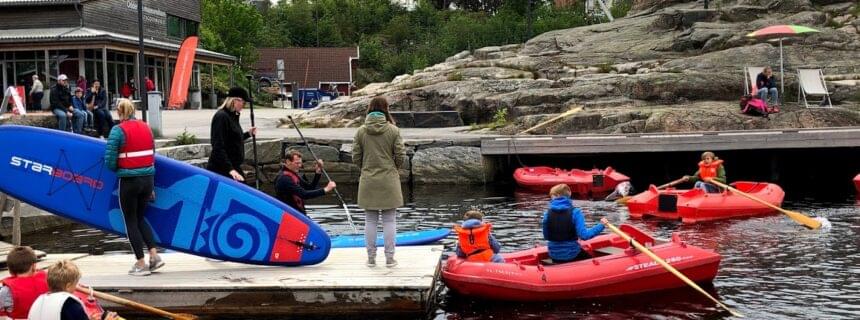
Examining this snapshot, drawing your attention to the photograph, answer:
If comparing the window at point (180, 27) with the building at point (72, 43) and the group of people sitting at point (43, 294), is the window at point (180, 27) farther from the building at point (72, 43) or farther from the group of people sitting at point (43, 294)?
the group of people sitting at point (43, 294)

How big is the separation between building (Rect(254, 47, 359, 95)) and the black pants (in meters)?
54.5

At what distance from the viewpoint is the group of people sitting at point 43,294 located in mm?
5621

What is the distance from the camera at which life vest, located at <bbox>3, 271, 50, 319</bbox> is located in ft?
20.1

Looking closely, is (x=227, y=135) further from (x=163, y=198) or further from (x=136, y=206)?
(x=136, y=206)

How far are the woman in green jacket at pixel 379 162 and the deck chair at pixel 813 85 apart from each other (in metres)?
17.7

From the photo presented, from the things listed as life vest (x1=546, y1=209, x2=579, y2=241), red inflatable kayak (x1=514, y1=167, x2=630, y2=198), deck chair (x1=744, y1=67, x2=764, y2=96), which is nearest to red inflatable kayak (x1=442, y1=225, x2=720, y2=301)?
life vest (x1=546, y1=209, x2=579, y2=241)

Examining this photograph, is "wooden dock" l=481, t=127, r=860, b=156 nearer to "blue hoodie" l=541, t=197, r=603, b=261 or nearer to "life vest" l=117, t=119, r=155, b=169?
"blue hoodie" l=541, t=197, r=603, b=261

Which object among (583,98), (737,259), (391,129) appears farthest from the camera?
(583,98)

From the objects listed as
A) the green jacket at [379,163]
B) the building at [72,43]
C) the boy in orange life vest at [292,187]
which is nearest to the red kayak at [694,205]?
the boy in orange life vest at [292,187]

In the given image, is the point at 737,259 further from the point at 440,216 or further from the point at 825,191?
the point at 825,191

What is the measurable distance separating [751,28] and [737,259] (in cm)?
2086

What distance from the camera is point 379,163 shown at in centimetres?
828

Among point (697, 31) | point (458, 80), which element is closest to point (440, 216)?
point (458, 80)

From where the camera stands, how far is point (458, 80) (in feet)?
92.8
